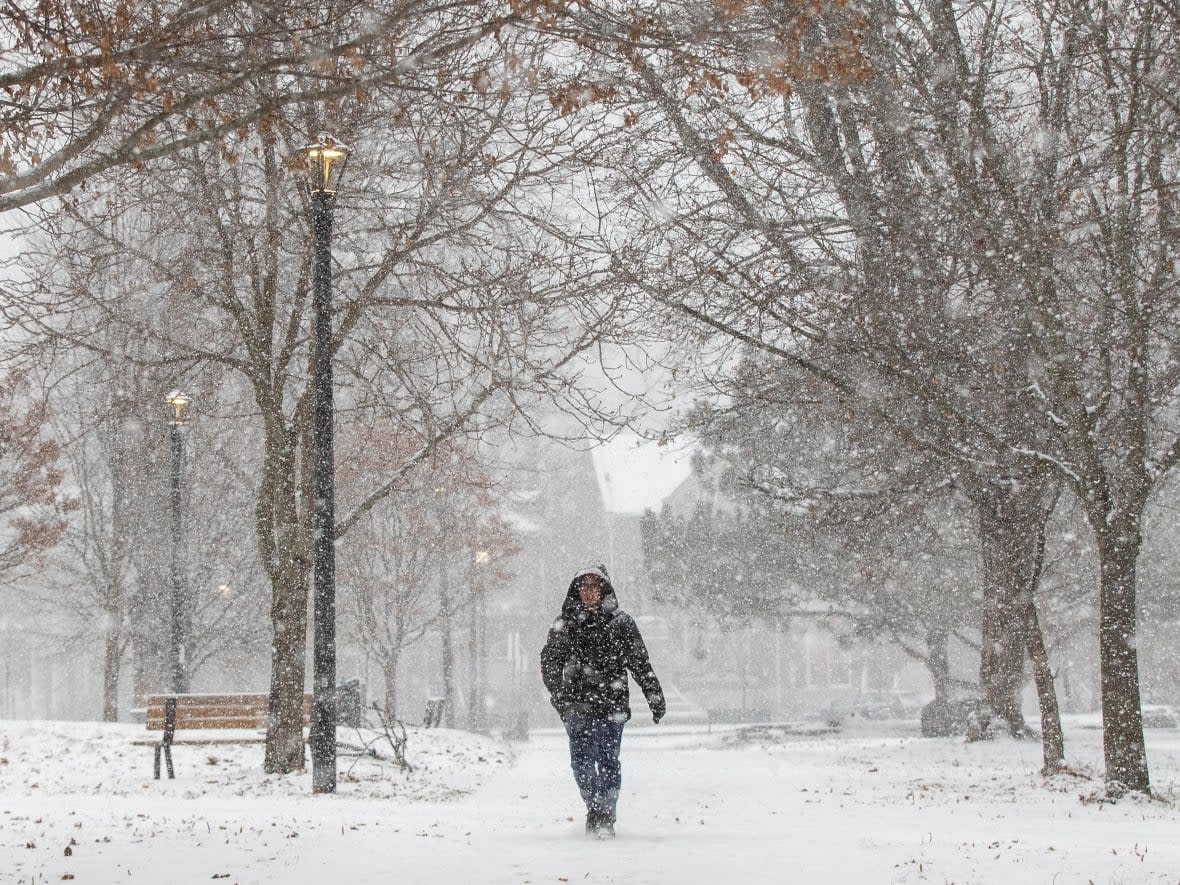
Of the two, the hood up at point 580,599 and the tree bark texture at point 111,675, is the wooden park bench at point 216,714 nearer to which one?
the hood up at point 580,599

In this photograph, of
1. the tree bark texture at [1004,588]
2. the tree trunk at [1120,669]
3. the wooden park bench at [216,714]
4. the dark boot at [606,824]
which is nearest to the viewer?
the dark boot at [606,824]

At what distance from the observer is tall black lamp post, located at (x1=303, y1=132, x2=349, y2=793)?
400 inches

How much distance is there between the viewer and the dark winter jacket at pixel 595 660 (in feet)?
23.8

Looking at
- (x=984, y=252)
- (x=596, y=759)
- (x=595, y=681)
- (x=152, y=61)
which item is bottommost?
(x=596, y=759)

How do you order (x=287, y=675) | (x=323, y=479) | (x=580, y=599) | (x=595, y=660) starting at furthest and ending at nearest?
(x=287, y=675) → (x=323, y=479) → (x=580, y=599) → (x=595, y=660)

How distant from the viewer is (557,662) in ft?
24.3

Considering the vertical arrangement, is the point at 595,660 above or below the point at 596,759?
above

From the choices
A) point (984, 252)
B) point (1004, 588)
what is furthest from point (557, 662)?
point (1004, 588)

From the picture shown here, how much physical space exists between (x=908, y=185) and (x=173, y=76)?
8.44 metres

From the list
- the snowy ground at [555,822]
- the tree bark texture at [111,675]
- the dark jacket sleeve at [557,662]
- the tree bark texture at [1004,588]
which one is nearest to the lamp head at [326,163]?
the dark jacket sleeve at [557,662]

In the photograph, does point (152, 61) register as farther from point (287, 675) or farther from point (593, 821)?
point (287, 675)

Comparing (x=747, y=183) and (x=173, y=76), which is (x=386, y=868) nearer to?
(x=173, y=76)

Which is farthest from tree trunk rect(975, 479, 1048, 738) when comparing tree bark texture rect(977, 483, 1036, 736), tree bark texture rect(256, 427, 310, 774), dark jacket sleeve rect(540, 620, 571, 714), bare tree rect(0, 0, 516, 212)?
bare tree rect(0, 0, 516, 212)

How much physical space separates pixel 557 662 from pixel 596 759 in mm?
650
